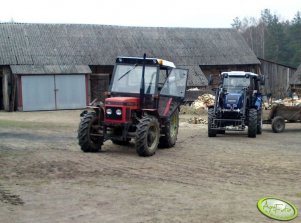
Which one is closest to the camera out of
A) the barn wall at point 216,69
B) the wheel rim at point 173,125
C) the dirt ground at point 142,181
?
the dirt ground at point 142,181

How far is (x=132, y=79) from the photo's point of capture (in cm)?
1290

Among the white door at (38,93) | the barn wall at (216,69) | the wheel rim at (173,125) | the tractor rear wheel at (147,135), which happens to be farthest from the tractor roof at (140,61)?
the barn wall at (216,69)

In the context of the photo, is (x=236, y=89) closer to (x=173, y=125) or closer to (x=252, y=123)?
(x=252, y=123)

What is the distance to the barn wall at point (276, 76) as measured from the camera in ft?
137

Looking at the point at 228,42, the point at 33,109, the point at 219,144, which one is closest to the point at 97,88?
the point at 33,109

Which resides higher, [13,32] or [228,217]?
[13,32]

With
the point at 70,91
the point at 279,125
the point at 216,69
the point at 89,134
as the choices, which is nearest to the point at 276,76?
the point at 216,69

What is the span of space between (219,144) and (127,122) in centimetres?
395

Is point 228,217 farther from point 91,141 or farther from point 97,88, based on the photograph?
point 97,88

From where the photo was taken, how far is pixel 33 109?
30.8m

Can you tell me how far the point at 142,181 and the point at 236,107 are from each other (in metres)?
8.98

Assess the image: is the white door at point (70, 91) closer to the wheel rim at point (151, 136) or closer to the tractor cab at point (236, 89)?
the tractor cab at point (236, 89)

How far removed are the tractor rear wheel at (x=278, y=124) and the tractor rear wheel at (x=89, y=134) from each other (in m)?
9.11

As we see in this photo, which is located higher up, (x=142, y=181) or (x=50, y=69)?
(x=50, y=69)
